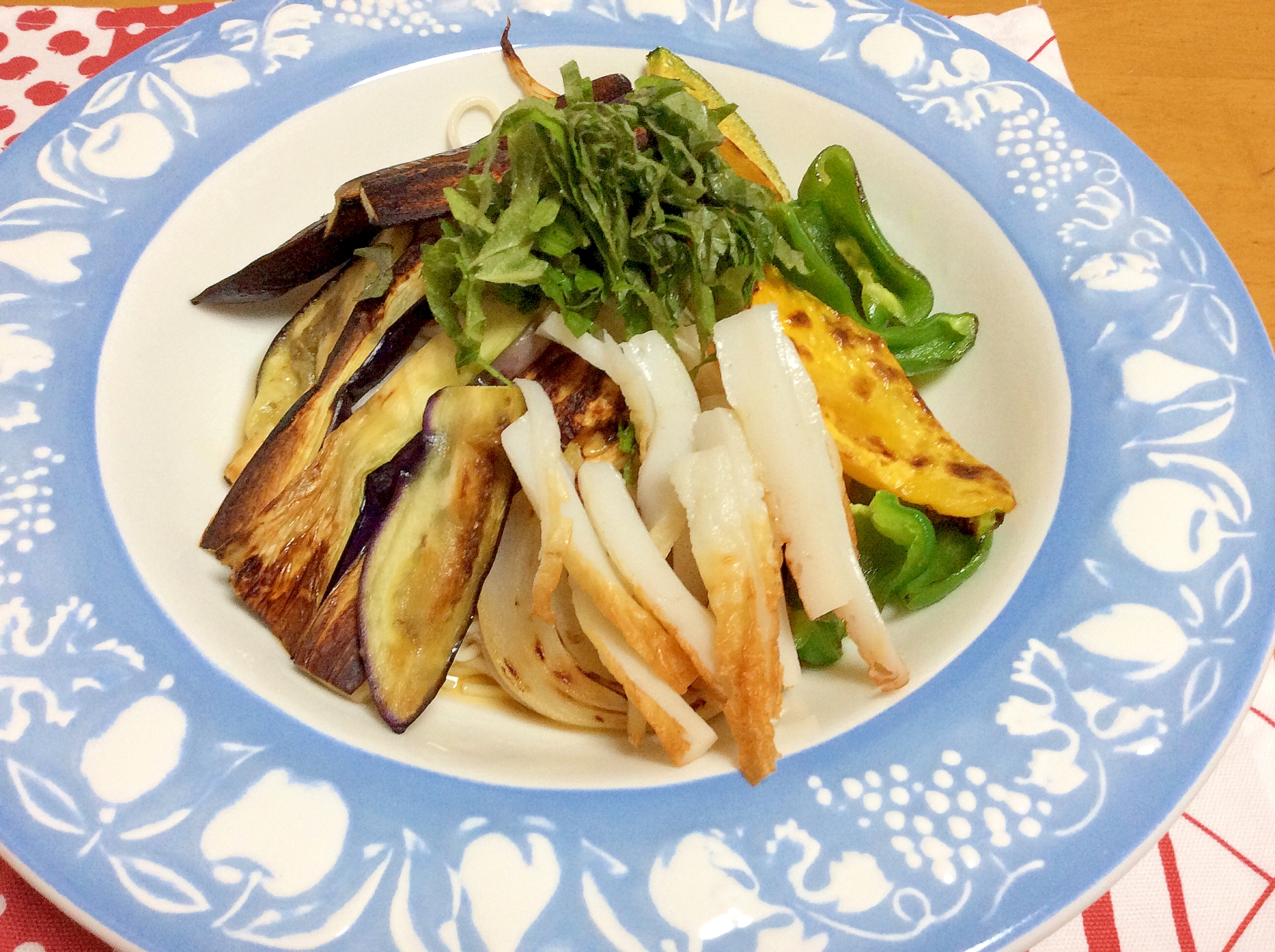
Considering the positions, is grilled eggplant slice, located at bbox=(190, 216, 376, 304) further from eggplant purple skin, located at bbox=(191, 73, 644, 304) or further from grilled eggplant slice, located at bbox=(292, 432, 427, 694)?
grilled eggplant slice, located at bbox=(292, 432, 427, 694)

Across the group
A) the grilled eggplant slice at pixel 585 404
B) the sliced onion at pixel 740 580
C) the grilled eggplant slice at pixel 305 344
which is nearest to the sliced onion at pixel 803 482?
the sliced onion at pixel 740 580

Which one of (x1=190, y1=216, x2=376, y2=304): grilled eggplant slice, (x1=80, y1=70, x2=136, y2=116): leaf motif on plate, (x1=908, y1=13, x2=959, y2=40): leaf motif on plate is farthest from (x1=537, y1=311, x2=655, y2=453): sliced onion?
(x1=908, y1=13, x2=959, y2=40): leaf motif on plate

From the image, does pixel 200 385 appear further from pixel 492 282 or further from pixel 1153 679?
pixel 1153 679

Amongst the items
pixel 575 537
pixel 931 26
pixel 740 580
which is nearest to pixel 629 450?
pixel 575 537

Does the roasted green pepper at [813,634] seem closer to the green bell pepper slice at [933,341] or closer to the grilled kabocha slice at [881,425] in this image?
the grilled kabocha slice at [881,425]

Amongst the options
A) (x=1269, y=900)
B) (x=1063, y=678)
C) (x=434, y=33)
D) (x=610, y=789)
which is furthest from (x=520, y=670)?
(x=434, y=33)

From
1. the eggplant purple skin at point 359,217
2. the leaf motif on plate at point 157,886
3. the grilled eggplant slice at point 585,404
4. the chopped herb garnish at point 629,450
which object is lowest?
the leaf motif on plate at point 157,886
